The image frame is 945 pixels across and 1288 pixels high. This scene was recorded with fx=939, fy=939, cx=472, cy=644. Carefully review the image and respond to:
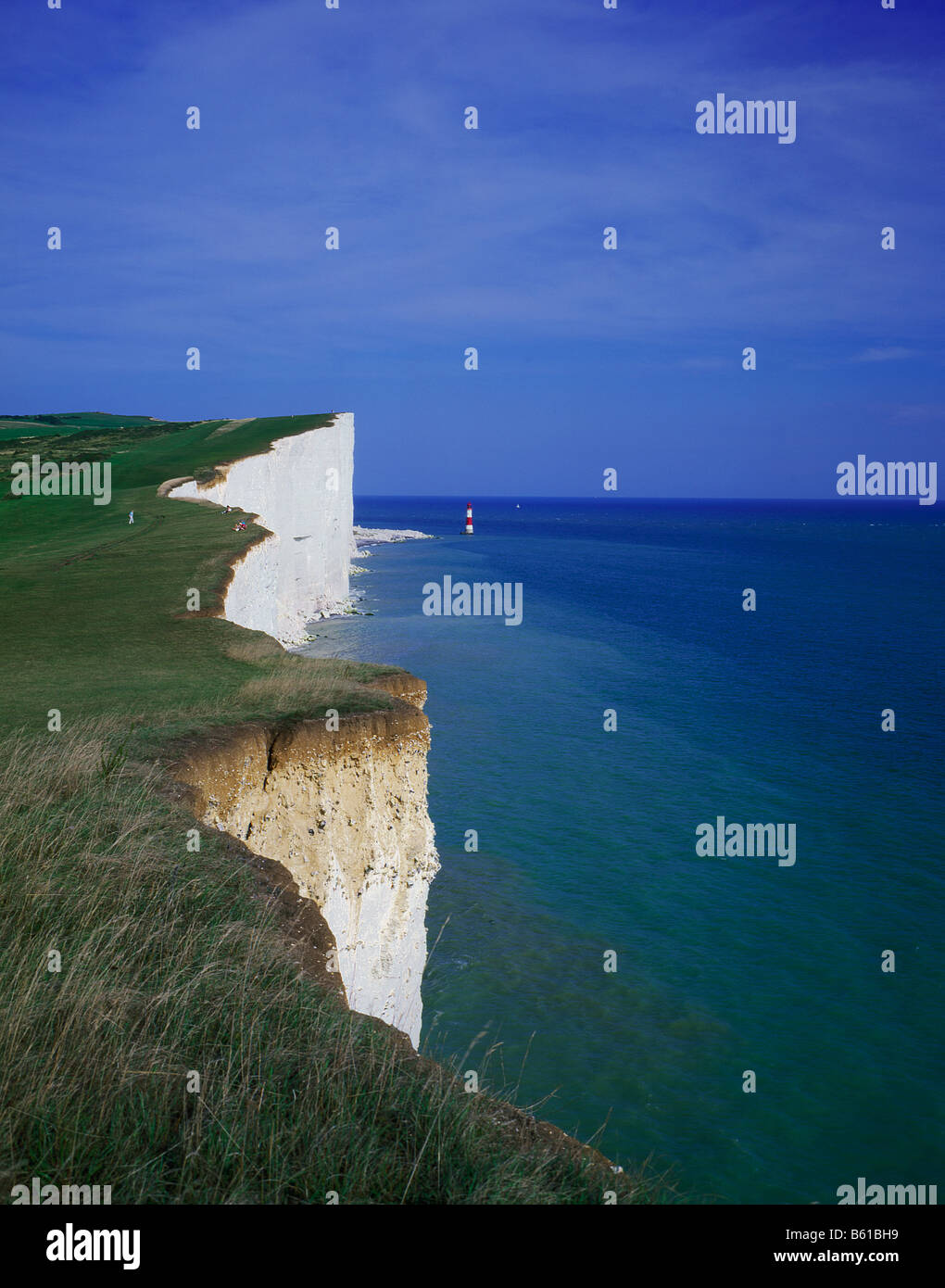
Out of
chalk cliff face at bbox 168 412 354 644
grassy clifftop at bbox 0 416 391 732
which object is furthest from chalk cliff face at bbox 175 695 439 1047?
chalk cliff face at bbox 168 412 354 644

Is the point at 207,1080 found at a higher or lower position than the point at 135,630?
lower

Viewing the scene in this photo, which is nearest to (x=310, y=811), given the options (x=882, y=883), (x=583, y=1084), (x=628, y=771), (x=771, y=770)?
(x=583, y=1084)

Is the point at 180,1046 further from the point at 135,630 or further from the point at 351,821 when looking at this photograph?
the point at 135,630

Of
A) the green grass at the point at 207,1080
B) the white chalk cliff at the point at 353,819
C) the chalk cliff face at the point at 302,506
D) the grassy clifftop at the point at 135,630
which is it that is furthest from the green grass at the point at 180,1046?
the chalk cliff face at the point at 302,506

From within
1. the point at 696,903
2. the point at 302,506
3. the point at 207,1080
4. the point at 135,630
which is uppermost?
the point at 302,506

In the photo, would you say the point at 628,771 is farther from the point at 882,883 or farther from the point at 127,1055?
the point at 127,1055

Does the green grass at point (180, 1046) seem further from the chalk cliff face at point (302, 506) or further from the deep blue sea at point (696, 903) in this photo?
the chalk cliff face at point (302, 506)

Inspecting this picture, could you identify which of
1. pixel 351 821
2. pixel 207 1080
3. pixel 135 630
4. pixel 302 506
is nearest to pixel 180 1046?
pixel 207 1080
